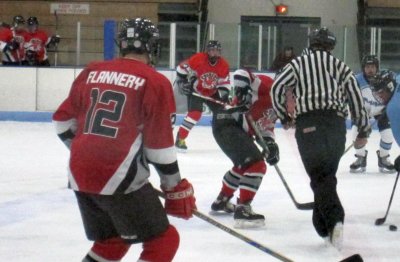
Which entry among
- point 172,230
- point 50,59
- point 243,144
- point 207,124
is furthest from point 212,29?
point 172,230

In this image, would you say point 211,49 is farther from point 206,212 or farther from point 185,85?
point 206,212

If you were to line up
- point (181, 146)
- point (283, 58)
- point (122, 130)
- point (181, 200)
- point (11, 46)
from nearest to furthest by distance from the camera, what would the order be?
point (122, 130) → point (181, 200) → point (181, 146) → point (283, 58) → point (11, 46)

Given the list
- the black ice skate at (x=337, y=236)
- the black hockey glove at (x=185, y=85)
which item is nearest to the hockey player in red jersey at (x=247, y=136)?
the black ice skate at (x=337, y=236)

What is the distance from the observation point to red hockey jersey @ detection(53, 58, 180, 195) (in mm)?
2467

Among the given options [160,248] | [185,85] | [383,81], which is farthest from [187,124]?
[160,248]

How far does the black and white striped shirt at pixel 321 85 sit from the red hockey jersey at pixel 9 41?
304 inches

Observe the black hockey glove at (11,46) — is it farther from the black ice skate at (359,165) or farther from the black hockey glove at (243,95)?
the black hockey glove at (243,95)

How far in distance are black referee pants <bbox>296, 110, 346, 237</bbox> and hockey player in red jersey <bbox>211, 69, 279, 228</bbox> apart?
560mm

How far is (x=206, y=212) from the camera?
4.89m

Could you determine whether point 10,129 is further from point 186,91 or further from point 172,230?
point 172,230

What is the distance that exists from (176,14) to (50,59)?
3087mm

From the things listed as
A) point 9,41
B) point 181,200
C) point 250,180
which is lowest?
point 250,180

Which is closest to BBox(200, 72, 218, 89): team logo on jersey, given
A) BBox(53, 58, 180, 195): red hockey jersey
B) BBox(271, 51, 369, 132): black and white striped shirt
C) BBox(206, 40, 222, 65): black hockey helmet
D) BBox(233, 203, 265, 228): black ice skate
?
BBox(206, 40, 222, 65): black hockey helmet

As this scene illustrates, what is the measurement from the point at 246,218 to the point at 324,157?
731 millimetres
